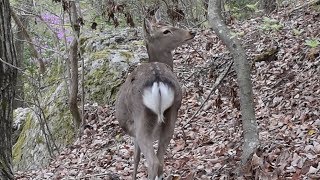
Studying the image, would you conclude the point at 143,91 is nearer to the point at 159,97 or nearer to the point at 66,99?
the point at 159,97

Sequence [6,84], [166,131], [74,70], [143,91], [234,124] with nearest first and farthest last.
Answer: [6,84] → [143,91] → [166,131] → [234,124] → [74,70]

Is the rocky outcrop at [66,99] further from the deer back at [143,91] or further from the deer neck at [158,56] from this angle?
the deer back at [143,91]

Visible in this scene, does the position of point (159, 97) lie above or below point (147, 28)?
below

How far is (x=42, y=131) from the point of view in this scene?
1046cm

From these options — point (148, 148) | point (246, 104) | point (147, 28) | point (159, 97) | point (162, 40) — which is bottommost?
point (148, 148)

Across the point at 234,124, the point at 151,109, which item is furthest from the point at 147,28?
the point at 151,109

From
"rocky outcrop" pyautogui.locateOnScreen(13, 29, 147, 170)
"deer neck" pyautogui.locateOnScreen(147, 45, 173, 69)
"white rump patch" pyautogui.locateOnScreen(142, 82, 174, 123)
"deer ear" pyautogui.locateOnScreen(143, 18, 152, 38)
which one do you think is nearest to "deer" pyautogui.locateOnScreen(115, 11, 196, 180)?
"white rump patch" pyautogui.locateOnScreen(142, 82, 174, 123)

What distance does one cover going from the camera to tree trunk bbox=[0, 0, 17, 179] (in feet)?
15.4

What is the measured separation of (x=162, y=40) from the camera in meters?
6.84

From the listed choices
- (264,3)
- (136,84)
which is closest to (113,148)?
(136,84)

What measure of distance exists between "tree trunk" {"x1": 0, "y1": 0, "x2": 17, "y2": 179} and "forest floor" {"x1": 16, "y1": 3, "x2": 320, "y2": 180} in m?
1.58

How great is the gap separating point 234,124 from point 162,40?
1549 mm

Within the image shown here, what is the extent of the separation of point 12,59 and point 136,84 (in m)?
1.25

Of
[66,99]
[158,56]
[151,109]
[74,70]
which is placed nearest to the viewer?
[151,109]
